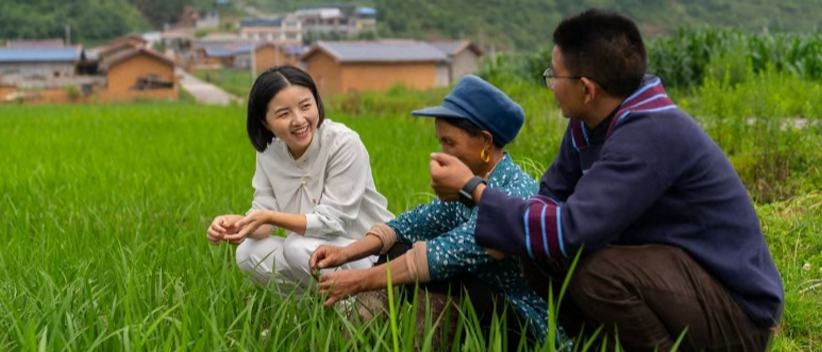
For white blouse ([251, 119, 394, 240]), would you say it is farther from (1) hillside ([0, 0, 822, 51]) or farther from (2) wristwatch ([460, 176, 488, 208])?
(1) hillside ([0, 0, 822, 51])

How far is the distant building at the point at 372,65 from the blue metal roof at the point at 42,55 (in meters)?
9.74

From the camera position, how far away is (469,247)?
2.12 meters

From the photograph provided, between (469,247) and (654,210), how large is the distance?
42 cm

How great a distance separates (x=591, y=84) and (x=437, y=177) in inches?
14.4

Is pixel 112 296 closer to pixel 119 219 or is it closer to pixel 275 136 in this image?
pixel 275 136

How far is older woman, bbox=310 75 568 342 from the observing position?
2127 millimetres

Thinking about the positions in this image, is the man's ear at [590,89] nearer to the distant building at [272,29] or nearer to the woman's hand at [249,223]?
the woman's hand at [249,223]

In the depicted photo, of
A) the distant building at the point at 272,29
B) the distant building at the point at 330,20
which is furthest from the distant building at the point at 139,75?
the distant building at the point at 272,29

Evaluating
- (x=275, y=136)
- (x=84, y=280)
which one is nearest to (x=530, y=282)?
(x=275, y=136)

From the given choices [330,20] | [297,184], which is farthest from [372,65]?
[330,20]

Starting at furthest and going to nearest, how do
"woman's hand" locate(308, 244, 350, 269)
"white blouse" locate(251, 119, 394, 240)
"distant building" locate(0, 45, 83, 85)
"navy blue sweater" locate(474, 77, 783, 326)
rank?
"distant building" locate(0, 45, 83, 85), "white blouse" locate(251, 119, 394, 240), "woman's hand" locate(308, 244, 350, 269), "navy blue sweater" locate(474, 77, 783, 326)

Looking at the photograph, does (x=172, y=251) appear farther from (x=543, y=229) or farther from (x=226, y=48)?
(x=226, y=48)

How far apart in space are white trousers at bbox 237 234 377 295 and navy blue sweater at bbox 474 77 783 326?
698mm

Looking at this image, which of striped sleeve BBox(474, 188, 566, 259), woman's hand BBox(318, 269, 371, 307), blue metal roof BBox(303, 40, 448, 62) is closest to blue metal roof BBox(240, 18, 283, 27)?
blue metal roof BBox(303, 40, 448, 62)
